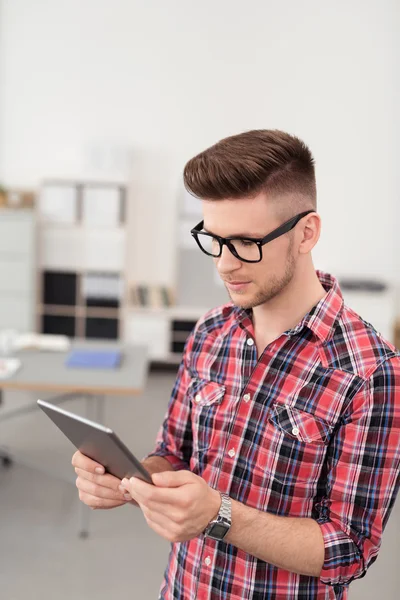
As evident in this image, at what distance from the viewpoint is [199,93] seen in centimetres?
566

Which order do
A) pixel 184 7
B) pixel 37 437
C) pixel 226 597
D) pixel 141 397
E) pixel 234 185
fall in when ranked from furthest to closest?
pixel 184 7
pixel 141 397
pixel 37 437
pixel 226 597
pixel 234 185

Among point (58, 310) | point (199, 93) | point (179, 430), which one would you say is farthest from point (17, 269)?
point (179, 430)

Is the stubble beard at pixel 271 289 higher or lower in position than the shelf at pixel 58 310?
higher

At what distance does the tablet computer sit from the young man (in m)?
0.03

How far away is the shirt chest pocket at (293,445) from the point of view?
3.86 ft

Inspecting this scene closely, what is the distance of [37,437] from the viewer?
14.1 feet

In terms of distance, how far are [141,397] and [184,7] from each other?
3253mm

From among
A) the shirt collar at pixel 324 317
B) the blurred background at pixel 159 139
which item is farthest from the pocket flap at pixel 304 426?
the blurred background at pixel 159 139

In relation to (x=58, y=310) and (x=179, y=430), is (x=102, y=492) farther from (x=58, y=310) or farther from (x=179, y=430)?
(x=58, y=310)

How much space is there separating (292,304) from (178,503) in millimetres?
434

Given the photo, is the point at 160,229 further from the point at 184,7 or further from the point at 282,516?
the point at 282,516

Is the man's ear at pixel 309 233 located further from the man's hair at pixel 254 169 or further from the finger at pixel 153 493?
the finger at pixel 153 493

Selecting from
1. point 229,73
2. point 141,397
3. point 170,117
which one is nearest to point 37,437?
point 141,397

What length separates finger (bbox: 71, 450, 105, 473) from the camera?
1244mm
